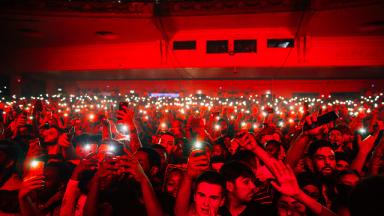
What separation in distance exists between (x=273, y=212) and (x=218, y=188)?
601 millimetres

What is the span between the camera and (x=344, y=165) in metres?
3.77

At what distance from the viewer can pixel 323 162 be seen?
3.46 meters

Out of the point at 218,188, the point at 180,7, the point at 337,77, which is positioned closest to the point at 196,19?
the point at 180,7

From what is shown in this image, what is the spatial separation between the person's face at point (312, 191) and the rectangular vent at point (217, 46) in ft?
56.2

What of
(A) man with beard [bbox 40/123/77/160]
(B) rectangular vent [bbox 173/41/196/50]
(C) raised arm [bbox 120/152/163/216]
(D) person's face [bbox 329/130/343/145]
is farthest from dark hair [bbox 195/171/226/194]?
(B) rectangular vent [bbox 173/41/196/50]

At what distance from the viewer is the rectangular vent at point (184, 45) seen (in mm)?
19906

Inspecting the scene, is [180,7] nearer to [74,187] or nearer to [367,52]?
[367,52]

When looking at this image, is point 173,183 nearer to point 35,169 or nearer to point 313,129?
point 35,169

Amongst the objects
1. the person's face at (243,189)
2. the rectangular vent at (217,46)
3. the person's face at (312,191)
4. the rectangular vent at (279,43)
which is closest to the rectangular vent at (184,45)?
the rectangular vent at (217,46)

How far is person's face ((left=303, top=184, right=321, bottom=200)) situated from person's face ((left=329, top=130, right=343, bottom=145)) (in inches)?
122

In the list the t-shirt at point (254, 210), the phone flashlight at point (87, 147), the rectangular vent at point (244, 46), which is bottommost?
the t-shirt at point (254, 210)

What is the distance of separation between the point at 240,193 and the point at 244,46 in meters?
17.7

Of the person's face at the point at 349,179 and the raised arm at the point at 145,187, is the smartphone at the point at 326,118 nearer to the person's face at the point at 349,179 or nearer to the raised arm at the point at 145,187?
the person's face at the point at 349,179

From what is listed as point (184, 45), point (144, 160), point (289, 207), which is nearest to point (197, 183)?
point (289, 207)
